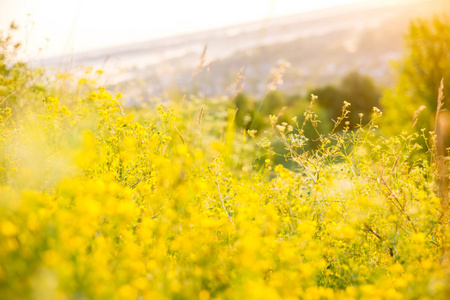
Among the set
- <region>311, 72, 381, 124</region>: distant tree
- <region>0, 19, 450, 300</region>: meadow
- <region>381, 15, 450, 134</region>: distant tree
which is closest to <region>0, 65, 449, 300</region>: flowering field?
<region>0, 19, 450, 300</region>: meadow

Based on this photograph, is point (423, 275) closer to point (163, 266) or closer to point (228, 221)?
point (228, 221)

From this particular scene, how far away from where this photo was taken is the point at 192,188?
8.09 ft

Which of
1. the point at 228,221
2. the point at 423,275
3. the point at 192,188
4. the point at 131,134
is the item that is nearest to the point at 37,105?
the point at 131,134

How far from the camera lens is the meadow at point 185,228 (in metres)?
1.52

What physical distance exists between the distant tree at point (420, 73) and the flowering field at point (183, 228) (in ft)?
10.6

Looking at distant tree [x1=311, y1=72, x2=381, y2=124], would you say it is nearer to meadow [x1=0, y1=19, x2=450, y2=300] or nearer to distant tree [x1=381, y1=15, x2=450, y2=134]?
distant tree [x1=381, y1=15, x2=450, y2=134]

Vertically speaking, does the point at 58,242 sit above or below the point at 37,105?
above

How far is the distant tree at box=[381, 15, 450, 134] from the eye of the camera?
19.0 feet

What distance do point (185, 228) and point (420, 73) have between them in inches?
228

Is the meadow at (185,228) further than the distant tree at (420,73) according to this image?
No

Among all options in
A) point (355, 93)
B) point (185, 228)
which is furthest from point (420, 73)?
point (185, 228)

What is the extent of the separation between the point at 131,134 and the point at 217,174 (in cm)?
83

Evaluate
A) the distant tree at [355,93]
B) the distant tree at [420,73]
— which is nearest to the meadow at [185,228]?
the distant tree at [420,73]

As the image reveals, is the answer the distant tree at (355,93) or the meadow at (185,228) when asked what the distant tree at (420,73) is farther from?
the meadow at (185,228)
